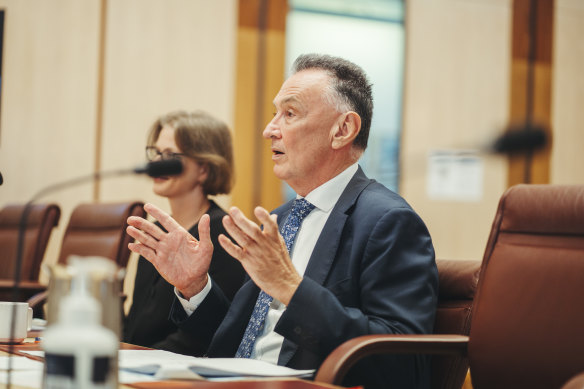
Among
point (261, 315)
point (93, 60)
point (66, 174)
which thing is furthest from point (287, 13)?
point (261, 315)

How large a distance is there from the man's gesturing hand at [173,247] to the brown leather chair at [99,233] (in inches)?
48.2

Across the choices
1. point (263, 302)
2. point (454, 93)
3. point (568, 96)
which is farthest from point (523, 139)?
point (568, 96)

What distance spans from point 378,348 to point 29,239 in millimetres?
2713

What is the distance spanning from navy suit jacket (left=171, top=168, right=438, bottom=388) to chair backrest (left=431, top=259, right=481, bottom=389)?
8 cm

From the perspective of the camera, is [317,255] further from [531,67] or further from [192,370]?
[531,67]

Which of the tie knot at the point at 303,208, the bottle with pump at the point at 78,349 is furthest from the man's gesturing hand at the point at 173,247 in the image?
the bottle with pump at the point at 78,349

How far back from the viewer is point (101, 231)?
337cm

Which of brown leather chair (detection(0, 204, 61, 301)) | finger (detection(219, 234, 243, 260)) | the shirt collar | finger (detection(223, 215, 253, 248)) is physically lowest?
brown leather chair (detection(0, 204, 61, 301))

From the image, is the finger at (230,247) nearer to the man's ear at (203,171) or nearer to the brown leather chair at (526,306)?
the brown leather chair at (526,306)

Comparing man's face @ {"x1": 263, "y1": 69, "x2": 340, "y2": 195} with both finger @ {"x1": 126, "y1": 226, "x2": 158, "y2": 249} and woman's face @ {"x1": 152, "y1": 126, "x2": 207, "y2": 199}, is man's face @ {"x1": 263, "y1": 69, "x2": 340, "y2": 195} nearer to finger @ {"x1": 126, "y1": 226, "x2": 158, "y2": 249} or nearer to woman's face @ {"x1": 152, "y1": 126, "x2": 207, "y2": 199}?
finger @ {"x1": 126, "y1": 226, "x2": 158, "y2": 249}

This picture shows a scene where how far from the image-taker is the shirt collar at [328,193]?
204cm

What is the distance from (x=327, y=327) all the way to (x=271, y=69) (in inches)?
143

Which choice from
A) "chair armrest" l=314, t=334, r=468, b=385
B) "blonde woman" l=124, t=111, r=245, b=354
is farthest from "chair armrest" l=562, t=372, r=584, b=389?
"blonde woman" l=124, t=111, r=245, b=354

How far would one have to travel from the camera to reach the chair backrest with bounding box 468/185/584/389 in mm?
1558
